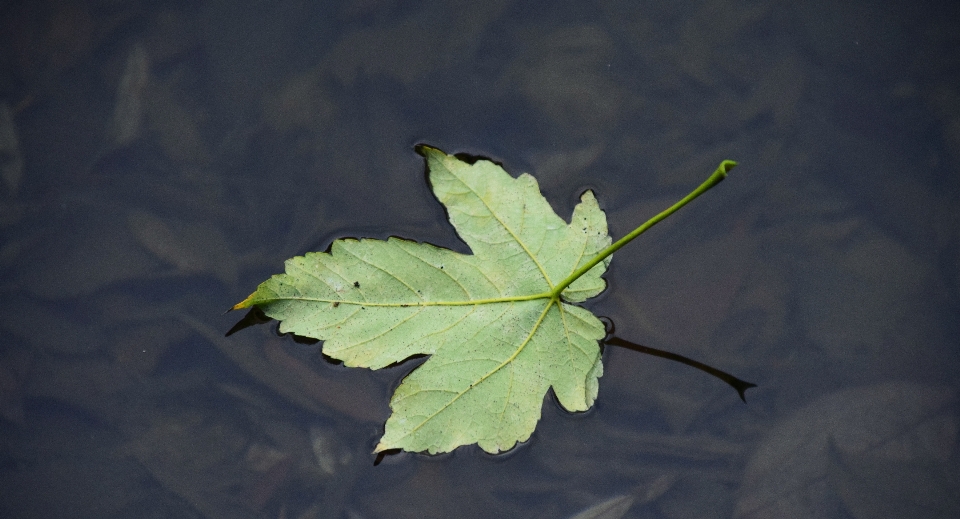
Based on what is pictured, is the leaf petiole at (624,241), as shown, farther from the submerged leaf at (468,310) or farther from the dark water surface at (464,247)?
the dark water surface at (464,247)

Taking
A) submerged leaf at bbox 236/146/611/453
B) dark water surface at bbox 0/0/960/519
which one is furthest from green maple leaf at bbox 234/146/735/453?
dark water surface at bbox 0/0/960/519

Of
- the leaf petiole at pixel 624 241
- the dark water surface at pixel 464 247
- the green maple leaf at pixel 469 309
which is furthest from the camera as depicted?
the dark water surface at pixel 464 247

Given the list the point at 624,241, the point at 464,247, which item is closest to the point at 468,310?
the point at 464,247

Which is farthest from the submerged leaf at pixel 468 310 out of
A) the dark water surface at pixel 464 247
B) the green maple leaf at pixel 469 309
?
the dark water surface at pixel 464 247

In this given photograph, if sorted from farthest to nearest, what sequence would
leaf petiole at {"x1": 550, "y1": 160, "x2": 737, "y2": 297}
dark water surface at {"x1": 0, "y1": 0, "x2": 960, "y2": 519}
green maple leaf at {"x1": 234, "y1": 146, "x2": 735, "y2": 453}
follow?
1. dark water surface at {"x1": 0, "y1": 0, "x2": 960, "y2": 519}
2. green maple leaf at {"x1": 234, "y1": 146, "x2": 735, "y2": 453}
3. leaf petiole at {"x1": 550, "y1": 160, "x2": 737, "y2": 297}

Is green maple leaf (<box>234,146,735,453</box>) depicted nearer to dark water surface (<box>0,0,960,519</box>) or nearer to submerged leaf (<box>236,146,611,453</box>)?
submerged leaf (<box>236,146,611,453</box>)

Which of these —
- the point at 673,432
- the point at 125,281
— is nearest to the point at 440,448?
the point at 673,432

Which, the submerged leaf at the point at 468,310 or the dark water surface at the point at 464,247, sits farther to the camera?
the dark water surface at the point at 464,247
